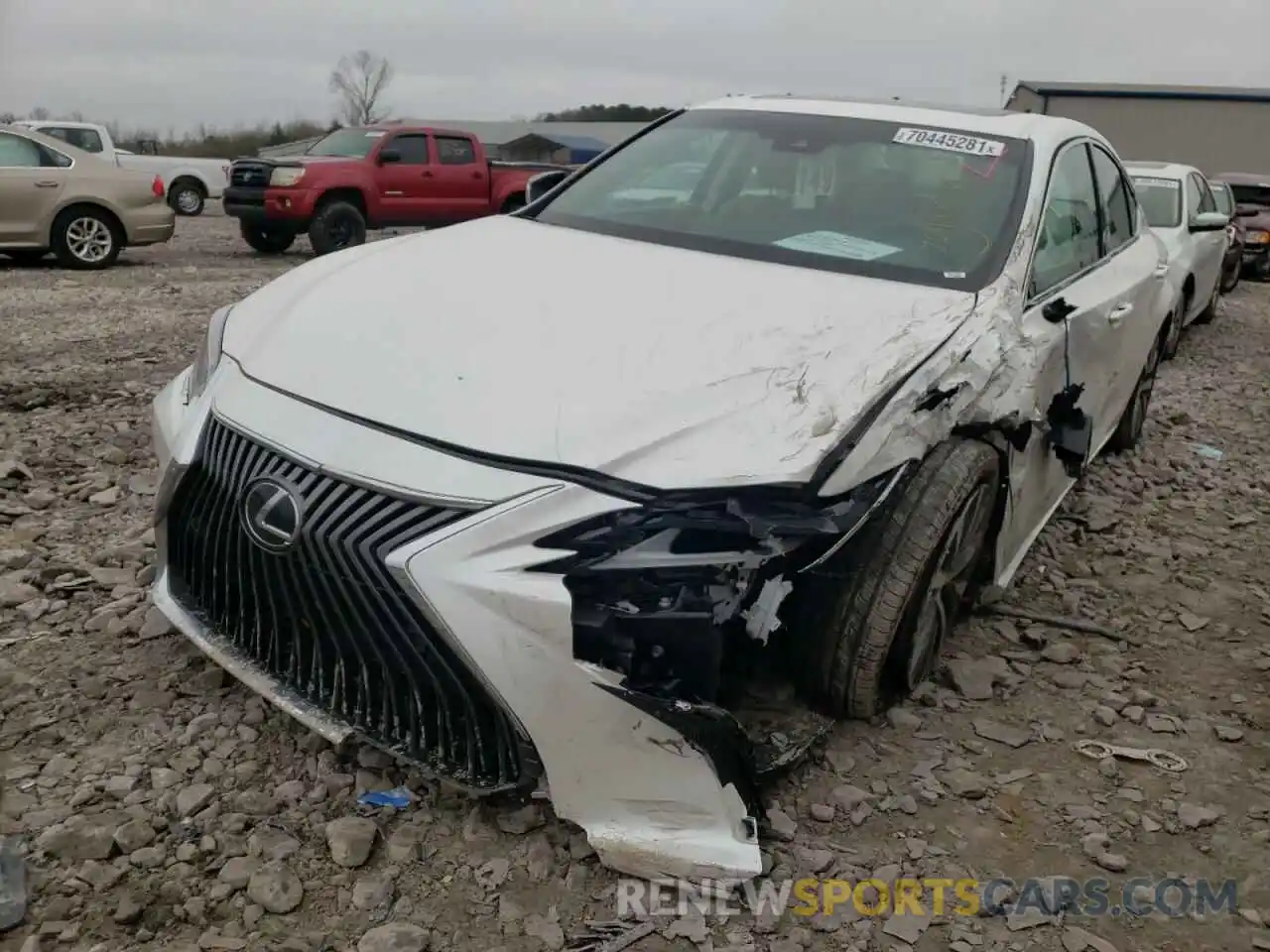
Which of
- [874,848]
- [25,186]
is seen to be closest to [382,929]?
[874,848]

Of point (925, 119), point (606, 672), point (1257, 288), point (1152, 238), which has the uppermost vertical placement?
point (925, 119)

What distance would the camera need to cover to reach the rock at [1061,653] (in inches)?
130

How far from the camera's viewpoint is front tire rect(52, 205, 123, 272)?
10.5 meters

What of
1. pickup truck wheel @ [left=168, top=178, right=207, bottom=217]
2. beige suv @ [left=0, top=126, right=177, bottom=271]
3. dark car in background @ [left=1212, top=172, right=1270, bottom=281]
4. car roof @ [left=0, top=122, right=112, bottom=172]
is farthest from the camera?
pickup truck wheel @ [left=168, top=178, right=207, bottom=217]

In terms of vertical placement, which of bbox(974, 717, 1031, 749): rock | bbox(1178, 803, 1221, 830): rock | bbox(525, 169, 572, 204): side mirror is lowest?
bbox(1178, 803, 1221, 830): rock

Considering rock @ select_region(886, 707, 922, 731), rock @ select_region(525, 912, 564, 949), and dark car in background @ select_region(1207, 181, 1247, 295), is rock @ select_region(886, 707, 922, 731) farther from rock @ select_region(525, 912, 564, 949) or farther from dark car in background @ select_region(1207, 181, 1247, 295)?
dark car in background @ select_region(1207, 181, 1247, 295)

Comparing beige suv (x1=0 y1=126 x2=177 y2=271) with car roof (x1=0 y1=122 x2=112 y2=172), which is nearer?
beige suv (x1=0 y1=126 x2=177 y2=271)

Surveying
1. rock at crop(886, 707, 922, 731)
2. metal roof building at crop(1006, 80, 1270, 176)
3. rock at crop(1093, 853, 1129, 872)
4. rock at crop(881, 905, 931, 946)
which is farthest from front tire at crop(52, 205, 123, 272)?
metal roof building at crop(1006, 80, 1270, 176)

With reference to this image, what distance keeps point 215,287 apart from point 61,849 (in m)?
8.51

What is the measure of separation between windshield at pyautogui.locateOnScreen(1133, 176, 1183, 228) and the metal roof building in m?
29.4

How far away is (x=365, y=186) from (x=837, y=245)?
11.2 meters

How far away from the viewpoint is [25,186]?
1014 cm

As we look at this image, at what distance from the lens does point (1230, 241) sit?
37.2 feet

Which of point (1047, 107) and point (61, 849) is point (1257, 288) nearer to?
point (61, 849)
